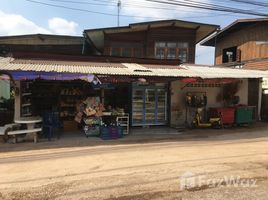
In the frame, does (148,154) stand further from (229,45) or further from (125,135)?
(229,45)

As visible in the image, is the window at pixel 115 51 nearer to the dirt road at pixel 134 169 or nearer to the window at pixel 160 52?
the window at pixel 160 52

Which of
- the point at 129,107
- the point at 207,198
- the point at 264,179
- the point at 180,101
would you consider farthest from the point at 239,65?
the point at 207,198

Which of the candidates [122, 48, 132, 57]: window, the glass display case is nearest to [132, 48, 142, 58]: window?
[122, 48, 132, 57]: window

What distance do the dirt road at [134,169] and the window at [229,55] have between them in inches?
577

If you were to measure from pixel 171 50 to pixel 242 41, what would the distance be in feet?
20.6

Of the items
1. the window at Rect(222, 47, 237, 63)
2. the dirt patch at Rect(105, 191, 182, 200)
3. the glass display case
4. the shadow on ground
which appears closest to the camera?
the dirt patch at Rect(105, 191, 182, 200)

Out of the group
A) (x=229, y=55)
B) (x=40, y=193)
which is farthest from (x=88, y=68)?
(x=229, y=55)

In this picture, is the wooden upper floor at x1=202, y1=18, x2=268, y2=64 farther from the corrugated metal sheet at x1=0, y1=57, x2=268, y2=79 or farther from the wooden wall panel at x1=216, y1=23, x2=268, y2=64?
the corrugated metal sheet at x1=0, y1=57, x2=268, y2=79

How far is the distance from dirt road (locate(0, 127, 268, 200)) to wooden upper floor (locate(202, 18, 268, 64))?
11.5 metres

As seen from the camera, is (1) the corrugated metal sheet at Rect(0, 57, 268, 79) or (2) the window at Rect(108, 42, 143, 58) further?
(2) the window at Rect(108, 42, 143, 58)

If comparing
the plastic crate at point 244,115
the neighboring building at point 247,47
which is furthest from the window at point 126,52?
the plastic crate at point 244,115

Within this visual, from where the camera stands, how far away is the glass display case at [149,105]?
1458 centimetres

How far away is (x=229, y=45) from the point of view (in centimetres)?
2441

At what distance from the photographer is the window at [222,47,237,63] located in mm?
24558
